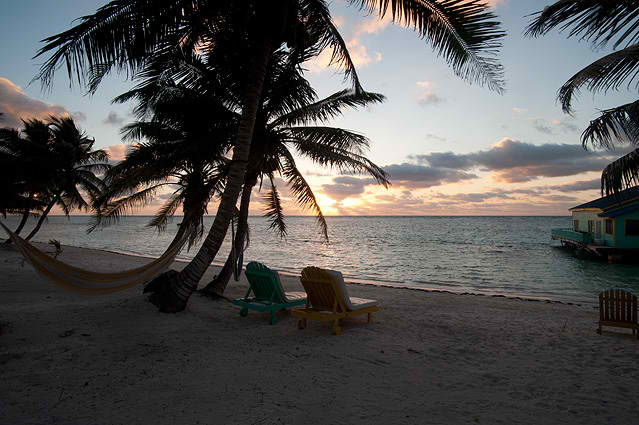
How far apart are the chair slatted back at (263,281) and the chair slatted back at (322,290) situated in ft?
2.14

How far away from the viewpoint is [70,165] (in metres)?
19.7

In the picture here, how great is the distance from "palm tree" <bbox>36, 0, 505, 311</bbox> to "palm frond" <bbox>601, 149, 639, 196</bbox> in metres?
2.34

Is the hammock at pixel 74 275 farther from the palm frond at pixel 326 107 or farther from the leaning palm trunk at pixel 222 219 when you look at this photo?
the palm frond at pixel 326 107

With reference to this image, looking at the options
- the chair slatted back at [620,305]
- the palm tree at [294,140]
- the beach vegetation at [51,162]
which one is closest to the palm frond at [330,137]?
the palm tree at [294,140]

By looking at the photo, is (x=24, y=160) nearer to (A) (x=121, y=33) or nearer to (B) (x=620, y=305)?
(A) (x=121, y=33)

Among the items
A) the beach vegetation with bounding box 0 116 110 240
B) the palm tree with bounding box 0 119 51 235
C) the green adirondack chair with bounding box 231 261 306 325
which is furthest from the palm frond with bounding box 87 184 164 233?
the palm tree with bounding box 0 119 51 235

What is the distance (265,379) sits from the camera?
3.82 meters

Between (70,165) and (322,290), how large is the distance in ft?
64.6

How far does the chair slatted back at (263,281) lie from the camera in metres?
6.30

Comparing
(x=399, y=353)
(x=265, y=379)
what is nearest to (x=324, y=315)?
(x=399, y=353)

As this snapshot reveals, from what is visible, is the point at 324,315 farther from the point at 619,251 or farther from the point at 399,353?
the point at 619,251

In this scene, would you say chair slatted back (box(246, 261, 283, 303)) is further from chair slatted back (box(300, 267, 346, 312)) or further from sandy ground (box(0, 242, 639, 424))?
chair slatted back (box(300, 267, 346, 312))

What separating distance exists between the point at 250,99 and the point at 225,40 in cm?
202

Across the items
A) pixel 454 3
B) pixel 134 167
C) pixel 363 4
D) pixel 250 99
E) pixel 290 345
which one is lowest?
pixel 290 345
